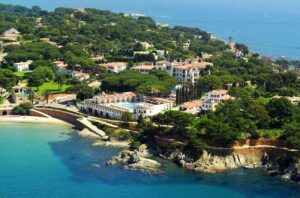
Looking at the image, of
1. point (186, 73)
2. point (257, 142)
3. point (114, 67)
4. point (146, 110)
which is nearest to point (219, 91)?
point (146, 110)

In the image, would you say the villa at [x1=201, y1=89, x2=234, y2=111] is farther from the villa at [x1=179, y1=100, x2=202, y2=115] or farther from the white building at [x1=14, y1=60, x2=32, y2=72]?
the white building at [x1=14, y1=60, x2=32, y2=72]

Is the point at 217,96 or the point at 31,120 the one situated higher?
the point at 217,96

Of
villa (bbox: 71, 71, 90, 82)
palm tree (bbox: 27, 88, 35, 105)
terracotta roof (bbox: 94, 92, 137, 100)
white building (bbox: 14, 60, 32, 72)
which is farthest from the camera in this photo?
white building (bbox: 14, 60, 32, 72)

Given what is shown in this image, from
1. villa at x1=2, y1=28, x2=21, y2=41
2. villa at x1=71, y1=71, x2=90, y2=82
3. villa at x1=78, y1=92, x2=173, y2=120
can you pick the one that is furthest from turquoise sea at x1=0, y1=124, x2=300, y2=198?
villa at x1=2, y1=28, x2=21, y2=41

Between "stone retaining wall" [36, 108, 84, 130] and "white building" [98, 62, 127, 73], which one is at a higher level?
"white building" [98, 62, 127, 73]

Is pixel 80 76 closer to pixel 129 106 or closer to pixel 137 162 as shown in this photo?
pixel 129 106

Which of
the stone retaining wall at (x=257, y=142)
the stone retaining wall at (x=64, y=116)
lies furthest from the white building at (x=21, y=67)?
the stone retaining wall at (x=257, y=142)

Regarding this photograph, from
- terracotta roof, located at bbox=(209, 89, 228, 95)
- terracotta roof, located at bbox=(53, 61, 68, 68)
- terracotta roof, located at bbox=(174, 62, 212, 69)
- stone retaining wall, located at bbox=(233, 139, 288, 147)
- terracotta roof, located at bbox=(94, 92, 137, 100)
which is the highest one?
terracotta roof, located at bbox=(174, 62, 212, 69)
